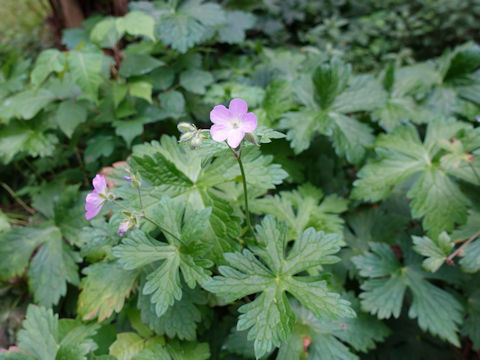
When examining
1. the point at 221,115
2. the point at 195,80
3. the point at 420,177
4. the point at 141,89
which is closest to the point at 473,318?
the point at 420,177

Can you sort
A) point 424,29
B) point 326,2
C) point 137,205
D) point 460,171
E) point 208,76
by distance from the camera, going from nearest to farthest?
point 137,205
point 460,171
point 208,76
point 424,29
point 326,2

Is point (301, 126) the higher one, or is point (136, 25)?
point (136, 25)

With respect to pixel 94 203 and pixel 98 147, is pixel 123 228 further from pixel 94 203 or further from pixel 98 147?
pixel 98 147

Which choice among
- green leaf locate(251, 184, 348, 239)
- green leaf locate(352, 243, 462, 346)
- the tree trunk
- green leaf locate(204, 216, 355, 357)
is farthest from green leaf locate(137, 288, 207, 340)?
the tree trunk

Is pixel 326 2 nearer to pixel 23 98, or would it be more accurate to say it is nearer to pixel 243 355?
pixel 23 98

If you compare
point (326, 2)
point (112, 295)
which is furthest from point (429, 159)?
point (326, 2)

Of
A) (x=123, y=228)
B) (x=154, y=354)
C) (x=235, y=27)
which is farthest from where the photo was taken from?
(x=235, y=27)
